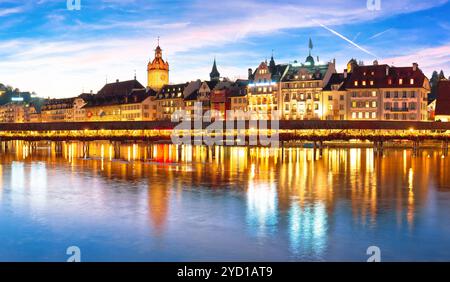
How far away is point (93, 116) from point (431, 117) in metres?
99.2

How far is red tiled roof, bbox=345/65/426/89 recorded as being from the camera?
95.2 m

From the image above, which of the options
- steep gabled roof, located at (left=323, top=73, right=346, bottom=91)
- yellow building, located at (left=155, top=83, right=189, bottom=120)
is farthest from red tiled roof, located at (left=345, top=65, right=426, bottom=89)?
yellow building, located at (left=155, top=83, right=189, bottom=120)

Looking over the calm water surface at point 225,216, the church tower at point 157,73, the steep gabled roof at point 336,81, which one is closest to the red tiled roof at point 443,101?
the steep gabled roof at point 336,81

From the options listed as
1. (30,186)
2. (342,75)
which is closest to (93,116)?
(342,75)

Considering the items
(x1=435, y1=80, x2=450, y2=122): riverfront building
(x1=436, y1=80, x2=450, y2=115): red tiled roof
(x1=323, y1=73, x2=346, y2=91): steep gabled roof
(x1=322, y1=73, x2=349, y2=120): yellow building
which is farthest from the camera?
(x1=323, y1=73, x2=346, y2=91): steep gabled roof

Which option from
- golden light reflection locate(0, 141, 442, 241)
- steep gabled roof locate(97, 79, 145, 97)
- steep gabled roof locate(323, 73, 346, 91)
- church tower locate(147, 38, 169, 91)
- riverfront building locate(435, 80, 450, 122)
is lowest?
golden light reflection locate(0, 141, 442, 241)

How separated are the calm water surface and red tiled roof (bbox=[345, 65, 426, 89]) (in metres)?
57.3

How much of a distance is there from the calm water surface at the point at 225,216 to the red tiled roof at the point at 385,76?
5733cm

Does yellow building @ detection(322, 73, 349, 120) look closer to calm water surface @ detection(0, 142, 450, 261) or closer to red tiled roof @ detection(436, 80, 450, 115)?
red tiled roof @ detection(436, 80, 450, 115)

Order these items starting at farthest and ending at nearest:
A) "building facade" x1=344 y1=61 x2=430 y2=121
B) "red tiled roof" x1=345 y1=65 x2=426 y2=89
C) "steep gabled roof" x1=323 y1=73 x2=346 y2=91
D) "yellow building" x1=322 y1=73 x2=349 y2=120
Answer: "steep gabled roof" x1=323 y1=73 x2=346 y2=91 < "yellow building" x1=322 y1=73 x2=349 y2=120 < "red tiled roof" x1=345 y1=65 x2=426 y2=89 < "building facade" x1=344 y1=61 x2=430 y2=121

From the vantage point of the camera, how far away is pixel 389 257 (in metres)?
16.7

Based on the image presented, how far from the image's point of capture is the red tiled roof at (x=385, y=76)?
3750 inches
